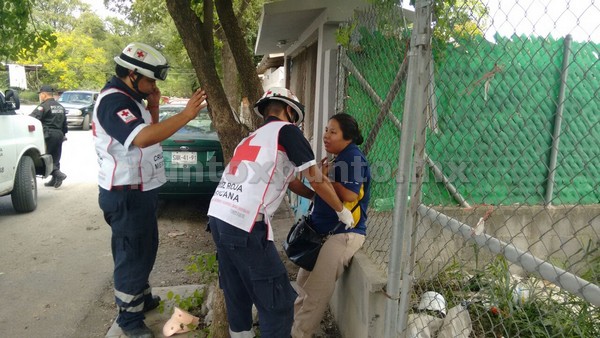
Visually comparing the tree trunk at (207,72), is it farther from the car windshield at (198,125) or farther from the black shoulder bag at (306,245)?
the car windshield at (198,125)

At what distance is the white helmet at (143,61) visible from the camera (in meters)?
2.79

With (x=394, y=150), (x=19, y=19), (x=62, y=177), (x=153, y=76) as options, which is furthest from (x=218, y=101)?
(x=62, y=177)

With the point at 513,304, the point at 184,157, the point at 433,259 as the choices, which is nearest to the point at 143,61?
the point at 433,259

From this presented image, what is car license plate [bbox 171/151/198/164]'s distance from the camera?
5895mm

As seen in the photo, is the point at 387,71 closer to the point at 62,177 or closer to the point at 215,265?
the point at 215,265

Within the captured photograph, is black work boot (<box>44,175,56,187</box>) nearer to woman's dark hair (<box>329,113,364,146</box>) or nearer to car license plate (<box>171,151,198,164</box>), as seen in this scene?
car license plate (<box>171,151,198,164</box>)

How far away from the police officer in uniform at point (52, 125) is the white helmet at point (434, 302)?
24.3ft

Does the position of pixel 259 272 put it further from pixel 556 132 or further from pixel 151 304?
pixel 556 132

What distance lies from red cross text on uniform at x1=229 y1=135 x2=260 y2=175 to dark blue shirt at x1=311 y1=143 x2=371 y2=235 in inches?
24.0

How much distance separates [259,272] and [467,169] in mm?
2758

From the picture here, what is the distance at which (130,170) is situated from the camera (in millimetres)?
2854

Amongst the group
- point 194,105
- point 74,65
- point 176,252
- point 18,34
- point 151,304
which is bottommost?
point 176,252

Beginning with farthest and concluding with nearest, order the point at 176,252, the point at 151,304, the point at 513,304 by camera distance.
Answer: the point at 176,252, the point at 151,304, the point at 513,304

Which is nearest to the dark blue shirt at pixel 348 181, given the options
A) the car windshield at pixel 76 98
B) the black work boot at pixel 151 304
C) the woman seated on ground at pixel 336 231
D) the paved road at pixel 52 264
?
the woman seated on ground at pixel 336 231
